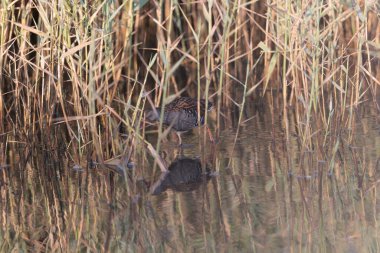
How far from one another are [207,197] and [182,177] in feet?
1.44

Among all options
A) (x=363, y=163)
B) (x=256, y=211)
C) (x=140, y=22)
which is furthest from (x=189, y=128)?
(x=140, y=22)

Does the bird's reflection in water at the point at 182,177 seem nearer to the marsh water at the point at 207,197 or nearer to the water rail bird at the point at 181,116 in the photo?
the marsh water at the point at 207,197

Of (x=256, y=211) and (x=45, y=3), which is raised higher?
(x=45, y=3)

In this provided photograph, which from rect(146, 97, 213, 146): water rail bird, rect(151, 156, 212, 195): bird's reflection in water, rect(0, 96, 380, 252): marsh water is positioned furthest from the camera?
rect(146, 97, 213, 146): water rail bird

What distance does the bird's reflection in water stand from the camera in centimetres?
468

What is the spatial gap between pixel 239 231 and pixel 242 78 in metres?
3.66

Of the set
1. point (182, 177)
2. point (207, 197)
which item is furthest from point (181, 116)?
point (207, 197)

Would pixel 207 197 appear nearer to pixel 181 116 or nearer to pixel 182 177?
pixel 182 177

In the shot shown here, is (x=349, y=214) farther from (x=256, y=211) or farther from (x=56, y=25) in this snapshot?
(x=56, y=25)

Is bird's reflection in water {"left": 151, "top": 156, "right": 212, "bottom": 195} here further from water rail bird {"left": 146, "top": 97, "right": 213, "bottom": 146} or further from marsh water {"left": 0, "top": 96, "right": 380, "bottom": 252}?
water rail bird {"left": 146, "top": 97, "right": 213, "bottom": 146}

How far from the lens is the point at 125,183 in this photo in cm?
477

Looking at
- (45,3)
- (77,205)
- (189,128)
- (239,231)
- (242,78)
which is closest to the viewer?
(239,231)

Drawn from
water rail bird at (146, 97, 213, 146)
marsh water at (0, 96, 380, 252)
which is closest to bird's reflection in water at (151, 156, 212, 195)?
marsh water at (0, 96, 380, 252)

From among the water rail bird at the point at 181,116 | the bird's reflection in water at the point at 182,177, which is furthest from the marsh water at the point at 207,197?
the water rail bird at the point at 181,116
